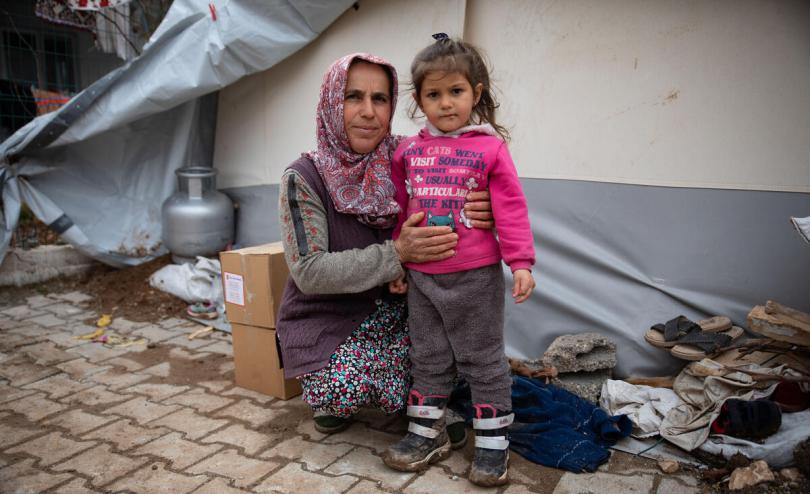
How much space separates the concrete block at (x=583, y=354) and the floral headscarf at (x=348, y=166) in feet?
3.75

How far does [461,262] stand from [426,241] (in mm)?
148

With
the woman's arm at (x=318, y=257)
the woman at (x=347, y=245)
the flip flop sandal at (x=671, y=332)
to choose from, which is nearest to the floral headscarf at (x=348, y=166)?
the woman at (x=347, y=245)

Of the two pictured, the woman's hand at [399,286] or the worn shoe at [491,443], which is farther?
the woman's hand at [399,286]

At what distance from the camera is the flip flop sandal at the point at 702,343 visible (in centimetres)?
254

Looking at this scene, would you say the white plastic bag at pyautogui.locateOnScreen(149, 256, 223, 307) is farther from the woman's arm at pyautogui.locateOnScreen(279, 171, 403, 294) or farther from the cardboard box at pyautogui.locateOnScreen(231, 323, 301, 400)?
the woman's arm at pyautogui.locateOnScreen(279, 171, 403, 294)

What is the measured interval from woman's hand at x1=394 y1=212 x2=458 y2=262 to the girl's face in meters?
0.35

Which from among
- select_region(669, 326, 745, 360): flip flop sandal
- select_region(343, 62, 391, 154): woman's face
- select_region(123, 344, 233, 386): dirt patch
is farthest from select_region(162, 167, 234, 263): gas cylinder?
select_region(669, 326, 745, 360): flip flop sandal

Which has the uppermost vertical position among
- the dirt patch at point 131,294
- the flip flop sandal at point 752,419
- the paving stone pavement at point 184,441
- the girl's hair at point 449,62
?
the girl's hair at point 449,62

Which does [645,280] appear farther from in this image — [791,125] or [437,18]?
[437,18]

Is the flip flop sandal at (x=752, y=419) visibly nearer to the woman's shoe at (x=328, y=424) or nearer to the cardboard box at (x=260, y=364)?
the woman's shoe at (x=328, y=424)

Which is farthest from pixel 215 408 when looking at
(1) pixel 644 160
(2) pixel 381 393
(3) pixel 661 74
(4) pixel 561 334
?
(3) pixel 661 74

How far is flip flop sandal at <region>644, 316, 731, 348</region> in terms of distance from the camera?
8.61 feet

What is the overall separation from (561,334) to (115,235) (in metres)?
3.49

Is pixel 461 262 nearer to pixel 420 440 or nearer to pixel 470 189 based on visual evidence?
pixel 470 189
